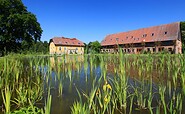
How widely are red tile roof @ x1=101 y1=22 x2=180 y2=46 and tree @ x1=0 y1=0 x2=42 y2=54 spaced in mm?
18752

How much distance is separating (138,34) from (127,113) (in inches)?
1916

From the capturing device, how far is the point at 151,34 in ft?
156

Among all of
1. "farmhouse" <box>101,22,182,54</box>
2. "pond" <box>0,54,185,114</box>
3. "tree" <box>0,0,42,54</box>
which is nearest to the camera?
"pond" <box>0,54,185,114</box>

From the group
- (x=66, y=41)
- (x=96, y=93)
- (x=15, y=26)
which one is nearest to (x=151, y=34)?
(x=66, y=41)

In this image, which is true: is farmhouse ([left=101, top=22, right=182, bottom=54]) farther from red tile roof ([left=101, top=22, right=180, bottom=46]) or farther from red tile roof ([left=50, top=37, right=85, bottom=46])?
red tile roof ([left=50, top=37, right=85, bottom=46])

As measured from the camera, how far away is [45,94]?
5527 millimetres

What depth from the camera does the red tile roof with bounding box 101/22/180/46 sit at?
42.6 m

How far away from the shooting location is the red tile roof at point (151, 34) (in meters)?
42.6

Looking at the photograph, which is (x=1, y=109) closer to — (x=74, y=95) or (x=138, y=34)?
(x=74, y=95)

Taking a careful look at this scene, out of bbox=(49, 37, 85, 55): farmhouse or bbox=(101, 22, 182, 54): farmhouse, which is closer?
bbox=(101, 22, 182, 54): farmhouse

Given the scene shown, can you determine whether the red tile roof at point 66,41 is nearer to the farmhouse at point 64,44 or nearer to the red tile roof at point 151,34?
the farmhouse at point 64,44

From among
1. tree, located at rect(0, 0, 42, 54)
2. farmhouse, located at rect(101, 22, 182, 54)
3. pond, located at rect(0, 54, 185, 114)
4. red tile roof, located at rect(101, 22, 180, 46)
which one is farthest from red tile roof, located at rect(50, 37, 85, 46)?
pond, located at rect(0, 54, 185, 114)

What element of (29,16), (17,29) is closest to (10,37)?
(17,29)

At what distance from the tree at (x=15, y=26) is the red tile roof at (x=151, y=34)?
18752 millimetres
